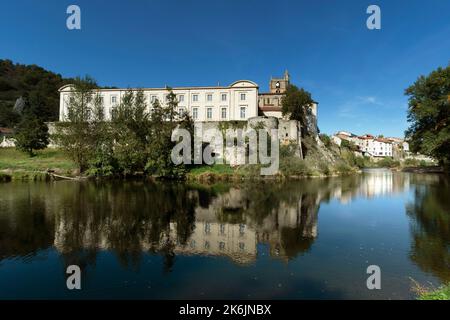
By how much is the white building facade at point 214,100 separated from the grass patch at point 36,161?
7.61 meters

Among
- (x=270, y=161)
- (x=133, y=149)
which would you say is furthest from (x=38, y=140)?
(x=270, y=161)

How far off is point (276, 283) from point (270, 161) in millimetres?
30298

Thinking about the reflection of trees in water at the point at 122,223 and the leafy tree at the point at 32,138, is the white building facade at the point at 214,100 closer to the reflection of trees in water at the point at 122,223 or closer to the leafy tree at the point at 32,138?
the leafy tree at the point at 32,138

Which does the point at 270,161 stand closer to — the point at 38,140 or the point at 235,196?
the point at 235,196

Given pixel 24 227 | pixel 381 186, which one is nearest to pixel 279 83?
pixel 381 186

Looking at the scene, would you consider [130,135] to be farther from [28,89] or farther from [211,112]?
[28,89]

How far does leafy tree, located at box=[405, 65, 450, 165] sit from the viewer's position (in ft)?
129

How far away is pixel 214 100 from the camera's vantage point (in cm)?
4550

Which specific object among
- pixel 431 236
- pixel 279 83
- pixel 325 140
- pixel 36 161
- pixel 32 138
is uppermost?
pixel 279 83

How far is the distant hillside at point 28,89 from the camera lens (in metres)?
61.6

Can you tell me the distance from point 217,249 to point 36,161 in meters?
38.8

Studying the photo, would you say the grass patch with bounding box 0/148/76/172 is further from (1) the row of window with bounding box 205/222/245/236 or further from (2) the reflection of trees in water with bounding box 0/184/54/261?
(1) the row of window with bounding box 205/222/245/236

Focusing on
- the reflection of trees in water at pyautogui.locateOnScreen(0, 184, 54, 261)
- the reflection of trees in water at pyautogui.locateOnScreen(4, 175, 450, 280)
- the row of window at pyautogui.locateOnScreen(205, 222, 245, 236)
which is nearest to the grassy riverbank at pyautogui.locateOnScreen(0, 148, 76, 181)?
the reflection of trees in water at pyautogui.locateOnScreen(4, 175, 450, 280)

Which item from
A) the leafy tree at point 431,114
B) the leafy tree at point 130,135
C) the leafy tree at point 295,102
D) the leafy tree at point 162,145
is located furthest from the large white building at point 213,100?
the leafy tree at point 431,114
